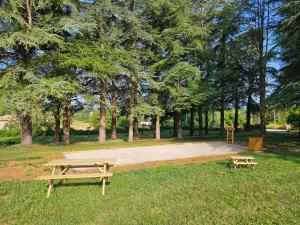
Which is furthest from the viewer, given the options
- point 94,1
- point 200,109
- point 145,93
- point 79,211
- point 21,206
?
point 200,109

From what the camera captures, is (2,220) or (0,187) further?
(0,187)

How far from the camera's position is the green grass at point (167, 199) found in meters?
4.73

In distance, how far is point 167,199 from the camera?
225 inches

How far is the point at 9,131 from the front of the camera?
39.8 metres

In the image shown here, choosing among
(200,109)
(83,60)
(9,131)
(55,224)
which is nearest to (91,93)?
(83,60)

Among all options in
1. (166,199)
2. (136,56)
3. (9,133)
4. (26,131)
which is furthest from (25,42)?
(9,133)

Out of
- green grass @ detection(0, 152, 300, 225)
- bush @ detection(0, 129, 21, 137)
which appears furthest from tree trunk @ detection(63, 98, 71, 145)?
bush @ detection(0, 129, 21, 137)

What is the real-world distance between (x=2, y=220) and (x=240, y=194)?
15.1 feet

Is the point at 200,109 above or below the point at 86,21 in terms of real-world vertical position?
below

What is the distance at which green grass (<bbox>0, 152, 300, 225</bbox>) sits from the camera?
15.5 ft

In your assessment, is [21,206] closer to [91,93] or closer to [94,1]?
[91,93]

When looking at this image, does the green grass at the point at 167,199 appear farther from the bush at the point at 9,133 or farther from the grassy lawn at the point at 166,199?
the bush at the point at 9,133

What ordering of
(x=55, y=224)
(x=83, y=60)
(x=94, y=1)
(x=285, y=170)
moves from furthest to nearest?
(x=94, y=1) → (x=83, y=60) → (x=285, y=170) → (x=55, y=224)

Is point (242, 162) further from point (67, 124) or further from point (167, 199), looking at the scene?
point (67, 124)
